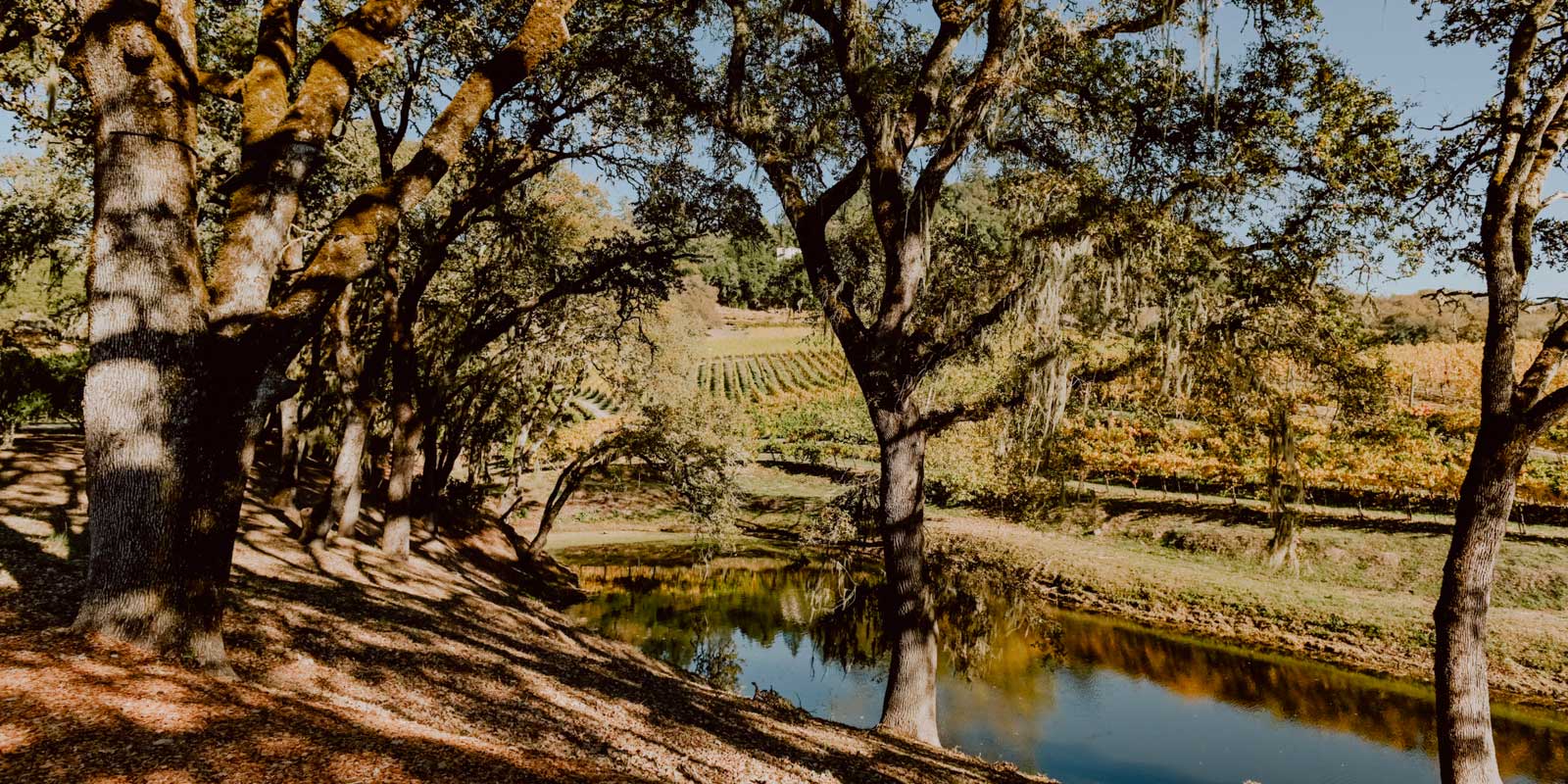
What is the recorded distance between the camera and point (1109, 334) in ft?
27.2

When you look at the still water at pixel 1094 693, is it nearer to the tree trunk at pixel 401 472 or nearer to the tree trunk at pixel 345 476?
the tree trunk at pixel 401 472

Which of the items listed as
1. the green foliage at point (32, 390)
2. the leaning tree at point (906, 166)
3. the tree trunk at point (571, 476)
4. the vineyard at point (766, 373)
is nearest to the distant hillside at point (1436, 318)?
the leaning tree at point (906, 166)

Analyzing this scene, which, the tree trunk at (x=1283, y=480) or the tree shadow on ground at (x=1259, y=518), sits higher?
the tree trunk at (x=1283, y=480)

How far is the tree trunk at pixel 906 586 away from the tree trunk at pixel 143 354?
638 centimetres

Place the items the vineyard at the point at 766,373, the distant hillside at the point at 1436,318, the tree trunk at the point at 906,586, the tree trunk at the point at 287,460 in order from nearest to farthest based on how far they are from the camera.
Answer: the distant hillside at the point at 1436,318
the tree trunk at the point at 906,586
the tree trunk at the point at 287,460
the vineyard at the point at 766,373

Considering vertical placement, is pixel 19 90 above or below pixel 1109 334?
above

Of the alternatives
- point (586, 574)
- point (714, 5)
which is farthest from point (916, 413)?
point (586, 574)

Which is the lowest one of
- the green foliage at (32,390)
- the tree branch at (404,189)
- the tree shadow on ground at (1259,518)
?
the tree shadow on ground at (1259,518)

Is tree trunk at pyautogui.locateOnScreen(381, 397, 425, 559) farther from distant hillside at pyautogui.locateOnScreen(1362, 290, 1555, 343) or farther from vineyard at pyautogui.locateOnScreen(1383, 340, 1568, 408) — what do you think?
vineyard at pyautogui.locateOnScreen(1383, 340, 1568, 408)

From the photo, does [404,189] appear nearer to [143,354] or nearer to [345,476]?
[143,354]

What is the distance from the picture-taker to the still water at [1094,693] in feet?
34.1

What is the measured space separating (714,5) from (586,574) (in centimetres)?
1710

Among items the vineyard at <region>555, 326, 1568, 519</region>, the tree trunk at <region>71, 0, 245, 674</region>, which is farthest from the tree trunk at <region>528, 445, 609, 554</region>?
the tree trunk at <region>71, 0, 245, 674</region>

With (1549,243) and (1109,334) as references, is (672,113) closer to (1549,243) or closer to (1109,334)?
(1109,334)
